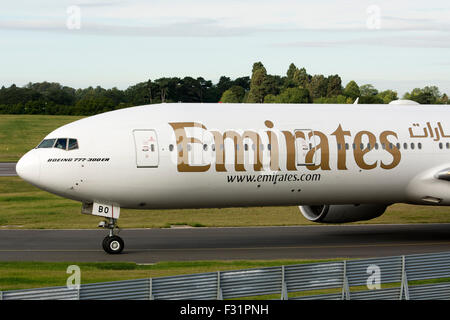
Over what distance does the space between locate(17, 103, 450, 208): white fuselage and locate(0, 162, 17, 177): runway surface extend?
3544 cm

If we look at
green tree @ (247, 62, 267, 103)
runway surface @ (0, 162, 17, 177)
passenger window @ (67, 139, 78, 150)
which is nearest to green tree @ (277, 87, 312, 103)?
green tree @ (247, 62, 267, 103)

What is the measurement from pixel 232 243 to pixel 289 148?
4.74 metres

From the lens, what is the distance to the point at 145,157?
26047mm

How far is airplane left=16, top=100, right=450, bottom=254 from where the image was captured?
25.9 meters

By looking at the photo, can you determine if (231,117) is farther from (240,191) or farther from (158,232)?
(158,232)

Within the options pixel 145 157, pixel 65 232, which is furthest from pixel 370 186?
pixel 65 232

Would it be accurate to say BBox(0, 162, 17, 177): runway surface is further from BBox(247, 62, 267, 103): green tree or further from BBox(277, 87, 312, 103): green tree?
BBox(247, 62, 267, 103): green tree

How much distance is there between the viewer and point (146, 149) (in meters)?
26.1

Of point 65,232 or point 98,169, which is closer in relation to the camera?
point 98,169

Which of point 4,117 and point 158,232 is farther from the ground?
point 4,117

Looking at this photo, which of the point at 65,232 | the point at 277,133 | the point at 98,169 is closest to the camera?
the point at 98,169

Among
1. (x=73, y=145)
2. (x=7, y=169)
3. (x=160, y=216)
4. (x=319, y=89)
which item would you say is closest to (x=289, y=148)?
(x=73, y=145)

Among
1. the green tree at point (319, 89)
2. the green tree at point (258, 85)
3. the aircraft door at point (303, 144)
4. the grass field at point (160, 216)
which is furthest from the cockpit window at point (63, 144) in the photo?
the green tree at point (319, 89)

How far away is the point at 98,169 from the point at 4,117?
10143 centimetres
